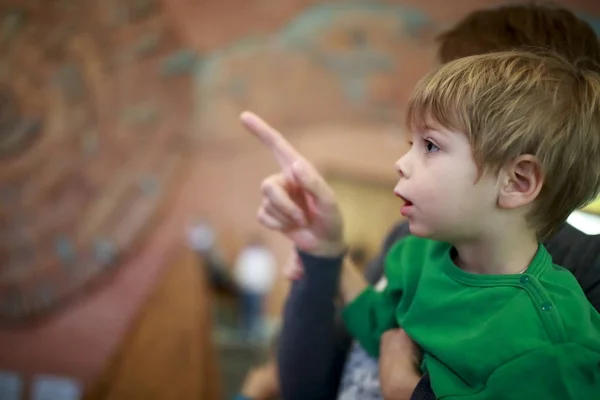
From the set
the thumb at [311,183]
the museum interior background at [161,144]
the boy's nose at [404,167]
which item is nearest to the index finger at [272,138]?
the thumb at [311,183]

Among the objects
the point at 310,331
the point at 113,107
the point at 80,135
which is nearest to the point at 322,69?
the point at 113,107

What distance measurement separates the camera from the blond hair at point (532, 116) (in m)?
0.66

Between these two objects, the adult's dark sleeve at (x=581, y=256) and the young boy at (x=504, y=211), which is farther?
the adult's dark sleeve at (x=581, y=256)

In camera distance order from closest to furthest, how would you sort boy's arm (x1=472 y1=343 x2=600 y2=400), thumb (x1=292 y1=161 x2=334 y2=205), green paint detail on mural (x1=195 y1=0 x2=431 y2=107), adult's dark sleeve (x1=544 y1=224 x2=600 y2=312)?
boy's arm (x1=472 y1=343 x2=600 y2=400), adult's dark sleeve (x1=544 y1=224 x2=600 y2=312), thumb (x1=292 y1=161 x2=334 y2=205), green paint detail on mural (x1=195 y1=0 x2=431 y2=107)

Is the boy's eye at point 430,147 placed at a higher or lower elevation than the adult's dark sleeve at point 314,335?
higher

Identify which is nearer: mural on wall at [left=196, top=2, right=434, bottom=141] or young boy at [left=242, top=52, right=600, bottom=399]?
young boy at [left=242, top=52, right=600, bottom=399]

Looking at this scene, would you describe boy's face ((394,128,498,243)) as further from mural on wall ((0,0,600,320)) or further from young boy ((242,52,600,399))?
mural on wall ((0,0,600,320))

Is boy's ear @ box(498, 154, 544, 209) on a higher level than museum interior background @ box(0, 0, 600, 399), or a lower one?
higher

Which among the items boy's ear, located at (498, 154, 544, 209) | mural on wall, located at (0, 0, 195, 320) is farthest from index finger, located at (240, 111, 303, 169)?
mural on wall, located at (0, 0, 195, 320)

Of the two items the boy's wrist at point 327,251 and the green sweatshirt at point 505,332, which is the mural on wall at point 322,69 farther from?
the green sweatshirt at point 505,332

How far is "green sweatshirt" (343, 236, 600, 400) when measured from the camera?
0.63 m

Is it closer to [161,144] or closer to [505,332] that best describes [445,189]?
[505,332]

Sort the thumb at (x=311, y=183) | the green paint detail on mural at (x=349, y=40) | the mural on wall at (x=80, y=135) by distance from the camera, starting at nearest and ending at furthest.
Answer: the thumb at (x=311, y=183) < the green paint detail on mural at (x=349, y=40) < the mural on wall at (x=80, y=135)

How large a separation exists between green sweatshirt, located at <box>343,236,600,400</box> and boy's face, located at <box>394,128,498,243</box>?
0.07 m
